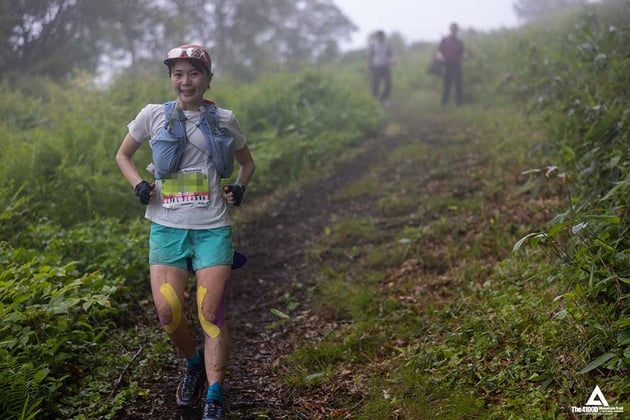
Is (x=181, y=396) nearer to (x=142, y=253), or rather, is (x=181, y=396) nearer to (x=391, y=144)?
(x=142, y=253)

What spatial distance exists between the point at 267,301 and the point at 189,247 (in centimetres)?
207

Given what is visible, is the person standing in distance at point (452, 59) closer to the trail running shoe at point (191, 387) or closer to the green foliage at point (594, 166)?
the green foliage at point (594, 166)

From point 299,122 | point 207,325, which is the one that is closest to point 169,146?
point 207,325

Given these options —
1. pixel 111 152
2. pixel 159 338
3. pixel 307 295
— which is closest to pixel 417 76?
pixel 111 152

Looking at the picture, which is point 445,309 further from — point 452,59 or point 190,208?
point 452,59

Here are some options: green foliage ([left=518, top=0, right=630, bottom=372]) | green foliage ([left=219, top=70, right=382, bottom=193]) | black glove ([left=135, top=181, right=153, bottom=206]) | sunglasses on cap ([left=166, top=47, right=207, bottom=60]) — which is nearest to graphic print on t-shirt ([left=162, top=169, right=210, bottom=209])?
black glove ([left=135, top=181, right=153, bottom=206])

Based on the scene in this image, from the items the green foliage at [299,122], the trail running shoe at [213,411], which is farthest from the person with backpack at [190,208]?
the green foliage at [299,122]

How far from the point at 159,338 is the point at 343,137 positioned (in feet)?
26.8

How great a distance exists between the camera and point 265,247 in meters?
7.35

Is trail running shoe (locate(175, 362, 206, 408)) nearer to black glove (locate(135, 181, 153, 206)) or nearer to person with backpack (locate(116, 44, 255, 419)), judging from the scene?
person with backpack (locate(116, 44, 255, 419))

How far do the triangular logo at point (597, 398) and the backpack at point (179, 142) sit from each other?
107 inches

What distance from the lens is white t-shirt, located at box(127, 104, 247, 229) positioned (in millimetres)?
3984

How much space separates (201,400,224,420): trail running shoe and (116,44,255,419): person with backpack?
190mm

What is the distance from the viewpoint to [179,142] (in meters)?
3.99
